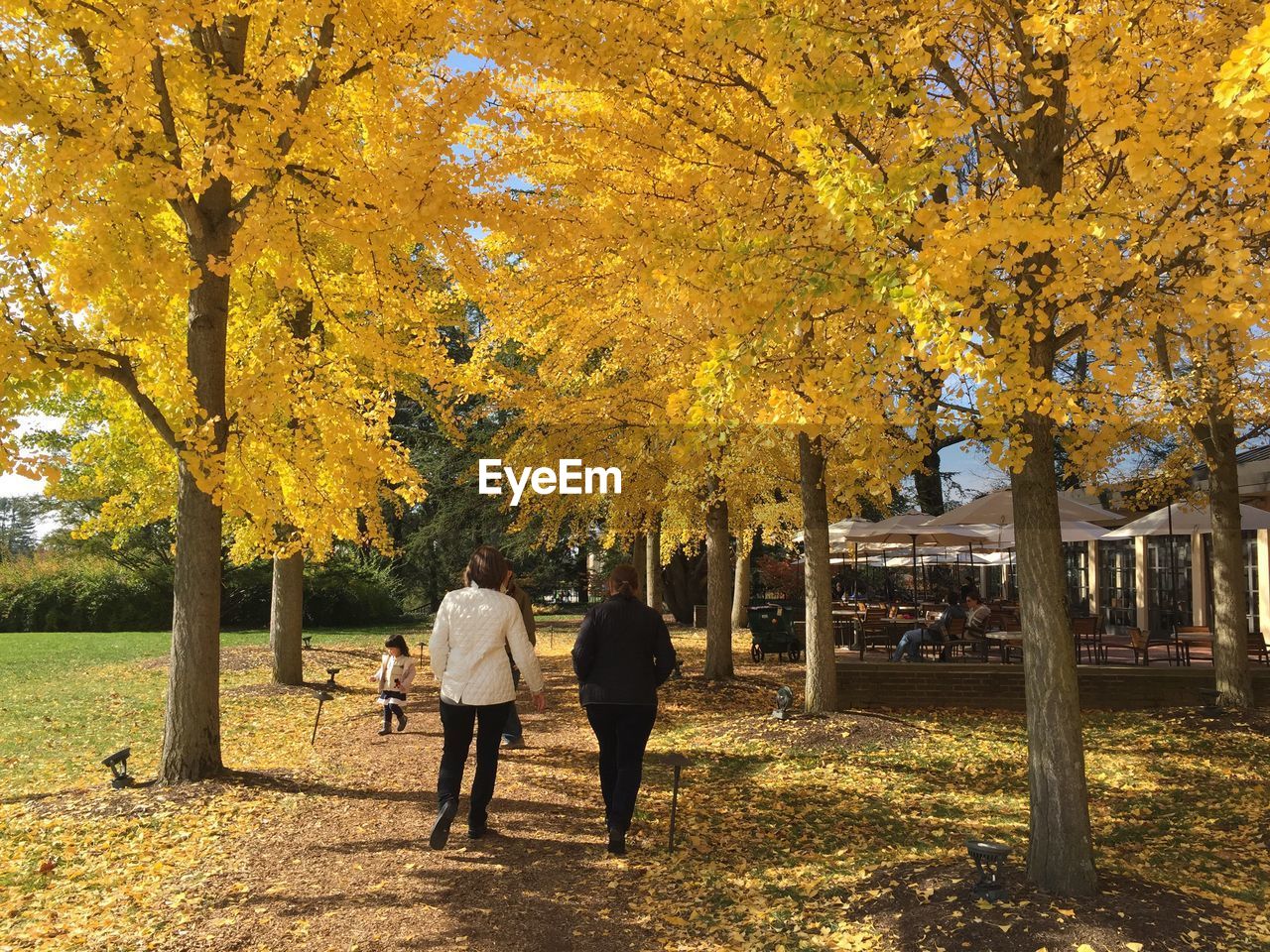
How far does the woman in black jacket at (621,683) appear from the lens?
18.4 ft

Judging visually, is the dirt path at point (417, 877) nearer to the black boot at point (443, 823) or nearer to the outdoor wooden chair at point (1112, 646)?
the black boot at point (443, 823)

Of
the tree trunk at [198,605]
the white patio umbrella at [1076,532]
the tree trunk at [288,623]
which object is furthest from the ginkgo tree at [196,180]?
the white patio umbrella at [1076,532]

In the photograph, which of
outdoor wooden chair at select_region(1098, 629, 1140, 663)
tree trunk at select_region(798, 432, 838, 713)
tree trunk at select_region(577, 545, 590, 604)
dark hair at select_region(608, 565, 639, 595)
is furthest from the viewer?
tree trunk at select_region(577, 545, 590, 604)

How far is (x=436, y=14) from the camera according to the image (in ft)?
20.5

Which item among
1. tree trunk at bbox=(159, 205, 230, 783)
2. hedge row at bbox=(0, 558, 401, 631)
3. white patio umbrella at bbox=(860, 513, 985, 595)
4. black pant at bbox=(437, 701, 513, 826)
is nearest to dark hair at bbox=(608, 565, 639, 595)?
black pant at bbox=(437, 701, 513, 826)

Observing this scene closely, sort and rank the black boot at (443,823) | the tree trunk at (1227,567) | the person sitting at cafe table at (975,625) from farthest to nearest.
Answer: the person sitting at cafe table at (975,625) < the tree trunk at (1227,567) < the black boot at (443,823)

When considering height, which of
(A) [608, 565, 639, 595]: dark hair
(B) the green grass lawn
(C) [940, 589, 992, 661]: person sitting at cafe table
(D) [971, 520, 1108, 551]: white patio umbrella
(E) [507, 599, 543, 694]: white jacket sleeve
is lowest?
(B) the green grass lawn

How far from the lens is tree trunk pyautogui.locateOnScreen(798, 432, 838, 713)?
9953 mm

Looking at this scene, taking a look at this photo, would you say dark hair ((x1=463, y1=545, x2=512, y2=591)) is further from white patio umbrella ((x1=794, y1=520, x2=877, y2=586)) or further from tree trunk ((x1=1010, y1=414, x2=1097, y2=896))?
white patio umbrella ((x1=794, y1=520, x2=877, y2=586))

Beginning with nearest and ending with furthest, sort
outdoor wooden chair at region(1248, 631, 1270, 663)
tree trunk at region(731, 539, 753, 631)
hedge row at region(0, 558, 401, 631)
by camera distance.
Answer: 1. outdoor wooden chair at region(1248, 631, 1270, 663)
2. tree trunk at region(731, 539, 753, 631)
3. hedge row at region(0, 558, 401, 631)

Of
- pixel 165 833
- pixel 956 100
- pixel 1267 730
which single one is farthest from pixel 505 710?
pixel 1267 730

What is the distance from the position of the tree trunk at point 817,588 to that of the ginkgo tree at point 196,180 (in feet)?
15.1

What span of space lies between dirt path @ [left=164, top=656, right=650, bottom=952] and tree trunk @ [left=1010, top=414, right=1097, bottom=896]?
6.69 feet

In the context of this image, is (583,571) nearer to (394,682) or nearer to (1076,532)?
(1076,532)
